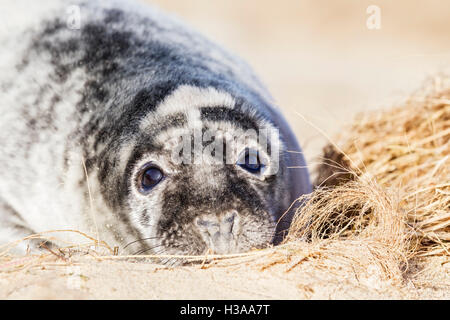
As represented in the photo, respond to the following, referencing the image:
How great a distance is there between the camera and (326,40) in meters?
13.4

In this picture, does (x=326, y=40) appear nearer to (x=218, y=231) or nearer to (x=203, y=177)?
(x=203, y=177)

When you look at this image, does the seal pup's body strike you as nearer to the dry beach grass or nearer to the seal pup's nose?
the seal pup's nose

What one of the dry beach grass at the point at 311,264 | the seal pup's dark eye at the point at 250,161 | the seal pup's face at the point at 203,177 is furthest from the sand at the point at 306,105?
the seal pup's dark eye at the point at 250,161

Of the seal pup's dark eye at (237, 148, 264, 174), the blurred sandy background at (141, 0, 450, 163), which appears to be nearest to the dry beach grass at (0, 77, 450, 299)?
the seal pup's dark eye at (237, 148, 264, 174)

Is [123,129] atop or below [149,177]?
atop

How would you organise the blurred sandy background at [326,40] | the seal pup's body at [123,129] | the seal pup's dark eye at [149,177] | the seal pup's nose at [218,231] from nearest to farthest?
the seal pup's nose at [218,231], the seal pup's body at [123,129], the seal pup's dark eye at [149,177], the blurred sandy background at [326,40]

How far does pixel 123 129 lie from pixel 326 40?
35.9 ft

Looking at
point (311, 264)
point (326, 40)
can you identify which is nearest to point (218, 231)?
point (311, 264)

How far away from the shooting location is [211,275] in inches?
97.6

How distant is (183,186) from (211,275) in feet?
1.57

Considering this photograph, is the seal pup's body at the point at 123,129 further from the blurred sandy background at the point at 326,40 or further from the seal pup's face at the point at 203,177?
the blurred sandy background at the point at 326,40

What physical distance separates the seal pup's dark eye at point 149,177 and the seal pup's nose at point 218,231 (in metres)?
0.35

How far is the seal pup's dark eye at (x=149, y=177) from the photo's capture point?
2885 mm
